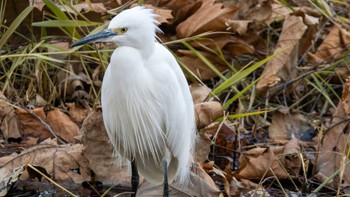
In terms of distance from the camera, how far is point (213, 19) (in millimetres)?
4277

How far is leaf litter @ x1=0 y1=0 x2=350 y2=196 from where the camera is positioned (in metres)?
3.49

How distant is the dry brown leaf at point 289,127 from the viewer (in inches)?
172

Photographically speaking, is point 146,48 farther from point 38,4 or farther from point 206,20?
point 206,20

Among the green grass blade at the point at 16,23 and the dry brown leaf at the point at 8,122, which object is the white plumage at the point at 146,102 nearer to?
the green grass blade at the point at 16,23

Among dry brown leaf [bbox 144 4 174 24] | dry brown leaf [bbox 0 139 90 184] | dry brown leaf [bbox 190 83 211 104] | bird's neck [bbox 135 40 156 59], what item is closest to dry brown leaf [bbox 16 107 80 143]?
dry brown leaf [bbox 0 139 90 184]

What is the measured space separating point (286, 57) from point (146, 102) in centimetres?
160

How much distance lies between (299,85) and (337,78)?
0.24 metres

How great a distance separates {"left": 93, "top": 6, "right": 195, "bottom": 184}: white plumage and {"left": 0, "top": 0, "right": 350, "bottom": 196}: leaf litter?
120 mm

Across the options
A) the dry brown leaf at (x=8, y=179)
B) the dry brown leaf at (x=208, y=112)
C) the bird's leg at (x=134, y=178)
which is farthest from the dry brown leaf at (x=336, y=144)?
the dry brown leaf at (x=8, y=179)

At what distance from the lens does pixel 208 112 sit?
11.5ft

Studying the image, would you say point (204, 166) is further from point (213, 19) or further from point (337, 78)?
point (337, 78)

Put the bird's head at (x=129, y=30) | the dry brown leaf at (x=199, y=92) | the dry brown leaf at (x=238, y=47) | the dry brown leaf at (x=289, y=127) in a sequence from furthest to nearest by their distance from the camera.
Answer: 1. the dry brown leaf at (x=238, y=47)
2. the dry brown leaf at (x=289, y=127)
3. the dry brown leaf at (x=199, y=92)
4. the bird's head at (x=129, y=30)

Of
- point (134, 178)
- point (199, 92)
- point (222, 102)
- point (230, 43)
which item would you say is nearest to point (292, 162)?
point (199, 92)

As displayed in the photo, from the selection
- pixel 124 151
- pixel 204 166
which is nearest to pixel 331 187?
pixel 204 166
